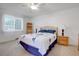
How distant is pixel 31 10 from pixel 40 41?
2.13ft

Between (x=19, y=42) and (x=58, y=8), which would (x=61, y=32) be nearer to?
(x=58, y=8)

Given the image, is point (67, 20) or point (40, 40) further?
point (67, 20)

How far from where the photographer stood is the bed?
6.14 feet

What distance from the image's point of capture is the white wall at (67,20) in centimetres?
192

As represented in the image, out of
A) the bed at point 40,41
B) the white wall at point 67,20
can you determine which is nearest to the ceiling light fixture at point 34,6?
the white wall at point 67,20

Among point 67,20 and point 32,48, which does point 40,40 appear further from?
point 67,20

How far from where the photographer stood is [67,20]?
1.96 metres

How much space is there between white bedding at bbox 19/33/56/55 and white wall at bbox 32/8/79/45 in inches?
9.4

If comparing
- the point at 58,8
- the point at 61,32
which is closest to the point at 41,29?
the point at 61,32

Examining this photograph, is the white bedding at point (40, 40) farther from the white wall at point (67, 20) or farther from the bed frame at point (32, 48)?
the white wall at point (67, 20)

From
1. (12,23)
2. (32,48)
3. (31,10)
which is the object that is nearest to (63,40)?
(32,48)

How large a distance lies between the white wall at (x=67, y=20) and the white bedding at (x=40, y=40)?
239 millimetres

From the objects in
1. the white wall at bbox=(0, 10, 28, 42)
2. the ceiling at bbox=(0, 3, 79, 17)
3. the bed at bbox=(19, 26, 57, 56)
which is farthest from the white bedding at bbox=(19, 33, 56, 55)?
the ceiling at bbox=(0, 3, 79, 17)

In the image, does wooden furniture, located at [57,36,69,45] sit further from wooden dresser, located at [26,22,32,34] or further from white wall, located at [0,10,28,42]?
white wall, located at [0,10,28,42]
